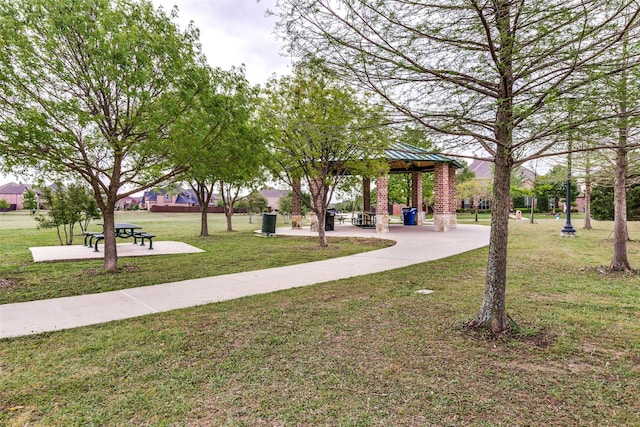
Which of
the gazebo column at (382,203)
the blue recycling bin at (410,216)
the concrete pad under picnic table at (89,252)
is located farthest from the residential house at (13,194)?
the gazebo column at (382,203)

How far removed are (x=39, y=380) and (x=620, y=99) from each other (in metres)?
5.49

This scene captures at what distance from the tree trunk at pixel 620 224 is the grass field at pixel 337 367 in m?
2.48

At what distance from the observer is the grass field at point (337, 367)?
2.52 metres

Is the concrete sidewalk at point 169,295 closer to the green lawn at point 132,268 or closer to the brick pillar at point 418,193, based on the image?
the green lawn at point 132,268

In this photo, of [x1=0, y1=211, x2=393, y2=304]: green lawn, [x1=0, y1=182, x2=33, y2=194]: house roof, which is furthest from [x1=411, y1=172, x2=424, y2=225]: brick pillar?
[x1=0, y1=182, x2=33, y2=194]: house roof

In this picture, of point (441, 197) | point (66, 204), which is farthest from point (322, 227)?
point (66, 204)

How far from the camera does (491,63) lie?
379 cm

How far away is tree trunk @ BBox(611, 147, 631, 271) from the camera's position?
24.4 ft

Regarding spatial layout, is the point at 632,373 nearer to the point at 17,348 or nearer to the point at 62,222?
the point at 17,348

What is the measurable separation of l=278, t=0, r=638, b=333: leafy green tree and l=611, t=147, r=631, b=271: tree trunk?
15.6ft

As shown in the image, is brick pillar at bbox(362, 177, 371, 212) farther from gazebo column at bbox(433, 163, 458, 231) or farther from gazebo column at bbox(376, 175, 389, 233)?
gazebo column at bbox(433, 163, 458, 231)

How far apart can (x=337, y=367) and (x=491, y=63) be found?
130 inches

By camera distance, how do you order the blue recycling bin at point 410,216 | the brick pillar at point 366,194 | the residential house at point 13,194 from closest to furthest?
the blue recycling bin at point 410,216, the brick pillar at point 366,194, the residential house at point 13,194

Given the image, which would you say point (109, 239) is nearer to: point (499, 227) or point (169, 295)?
point (169, 295)
